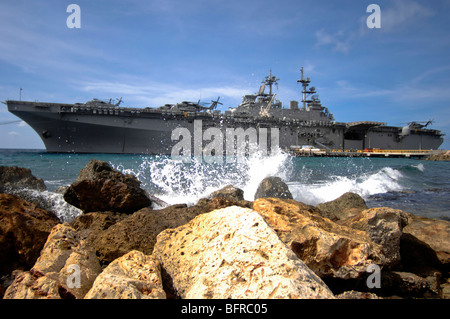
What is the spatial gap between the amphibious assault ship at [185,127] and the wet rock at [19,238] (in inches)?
1198

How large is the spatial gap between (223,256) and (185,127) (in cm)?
3490

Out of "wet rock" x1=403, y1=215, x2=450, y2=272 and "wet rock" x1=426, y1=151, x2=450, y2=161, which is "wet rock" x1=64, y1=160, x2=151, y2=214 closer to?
"wet rock" x1=403, y1=215, x2=450, y2=272

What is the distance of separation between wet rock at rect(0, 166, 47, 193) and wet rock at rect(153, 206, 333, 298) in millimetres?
5617

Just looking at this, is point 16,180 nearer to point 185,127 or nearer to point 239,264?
point 239,264

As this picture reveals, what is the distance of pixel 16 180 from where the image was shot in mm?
6062

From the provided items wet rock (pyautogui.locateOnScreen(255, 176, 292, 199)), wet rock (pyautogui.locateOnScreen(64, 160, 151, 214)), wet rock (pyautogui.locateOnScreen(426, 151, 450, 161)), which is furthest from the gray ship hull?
wet rock (pyautogui.locateOnScreen(64, 160, 151, 214))

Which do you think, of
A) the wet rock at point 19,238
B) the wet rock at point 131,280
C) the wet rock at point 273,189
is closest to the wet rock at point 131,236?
the wet rock at point 19,238

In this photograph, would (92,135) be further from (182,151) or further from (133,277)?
(133,277)

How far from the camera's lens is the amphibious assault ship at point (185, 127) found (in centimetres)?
3058

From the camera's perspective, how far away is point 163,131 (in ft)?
111

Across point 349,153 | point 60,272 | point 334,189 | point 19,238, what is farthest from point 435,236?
point 349,153

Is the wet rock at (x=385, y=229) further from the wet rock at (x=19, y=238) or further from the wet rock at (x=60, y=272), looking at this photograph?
the wet rock at (x=19, y=238)
